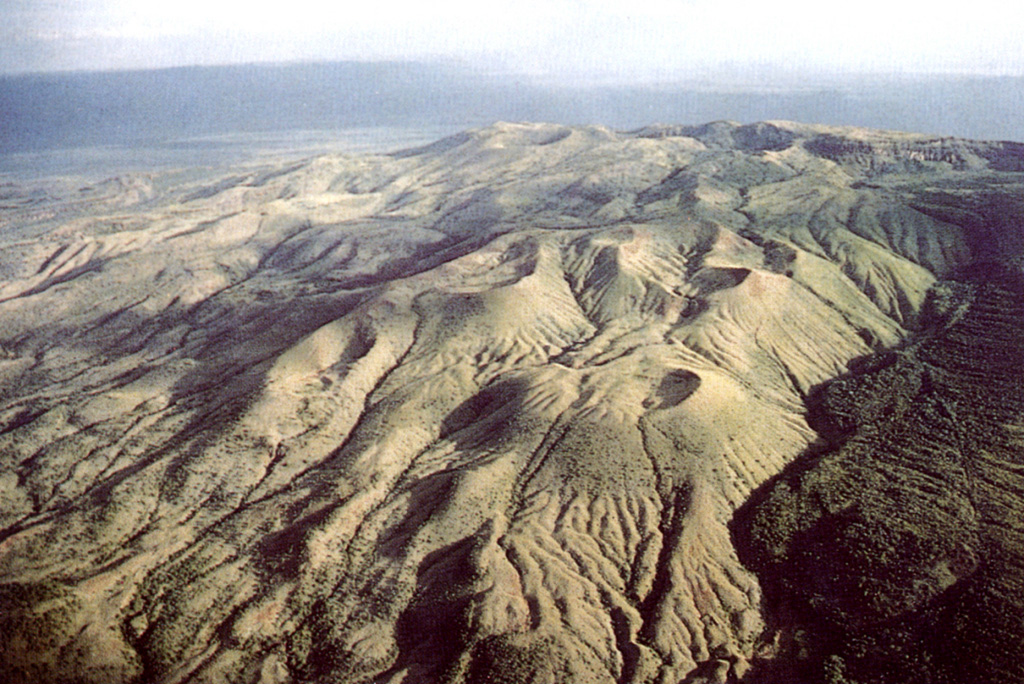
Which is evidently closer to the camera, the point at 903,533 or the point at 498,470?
the point at 903,533

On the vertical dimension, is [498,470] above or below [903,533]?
above

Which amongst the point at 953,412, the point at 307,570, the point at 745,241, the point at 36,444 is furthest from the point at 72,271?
the point at 953,412

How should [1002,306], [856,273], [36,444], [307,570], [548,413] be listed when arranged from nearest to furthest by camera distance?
[307,570] < [548,413] < [36,444] < [1002,306] < [856,273]

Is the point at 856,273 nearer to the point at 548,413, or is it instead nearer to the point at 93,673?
the point at 548,413

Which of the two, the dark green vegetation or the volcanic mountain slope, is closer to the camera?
the dark green vegetation
